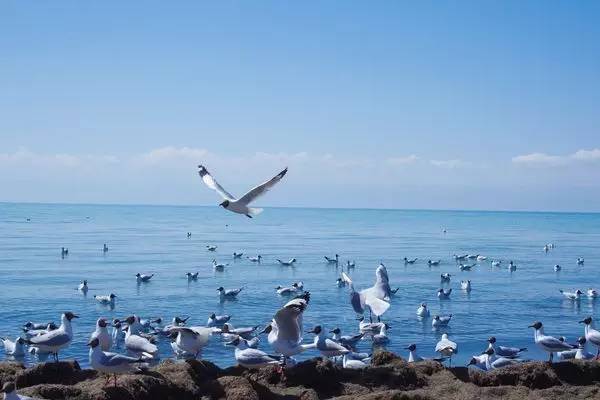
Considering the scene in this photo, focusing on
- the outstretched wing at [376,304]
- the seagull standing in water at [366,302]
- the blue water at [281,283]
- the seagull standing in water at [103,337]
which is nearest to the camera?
the seagull standing in water at [103,337]

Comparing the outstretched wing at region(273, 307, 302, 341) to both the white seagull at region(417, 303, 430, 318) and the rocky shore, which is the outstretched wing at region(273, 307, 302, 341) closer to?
the rocky shore

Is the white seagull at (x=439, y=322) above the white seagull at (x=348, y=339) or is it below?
below

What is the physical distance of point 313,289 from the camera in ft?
112

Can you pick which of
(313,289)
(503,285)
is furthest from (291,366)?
(503,285)

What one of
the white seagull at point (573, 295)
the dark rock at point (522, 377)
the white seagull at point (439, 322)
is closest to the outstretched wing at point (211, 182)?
the dark rock at point (522, 377)

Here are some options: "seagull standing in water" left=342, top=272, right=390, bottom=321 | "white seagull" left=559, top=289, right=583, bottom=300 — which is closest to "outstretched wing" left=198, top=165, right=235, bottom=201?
"seagull standing in water" left=342, top=272, right=390, bottom=321

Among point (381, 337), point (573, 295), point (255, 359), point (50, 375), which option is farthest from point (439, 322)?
point (50, 375)

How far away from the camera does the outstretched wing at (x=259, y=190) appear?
14275 millimetres

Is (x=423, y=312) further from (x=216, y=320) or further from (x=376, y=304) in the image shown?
(x=376, y=304)

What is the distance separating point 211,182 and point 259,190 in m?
1.70

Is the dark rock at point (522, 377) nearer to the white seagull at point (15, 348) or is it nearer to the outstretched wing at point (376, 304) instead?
the outstretched wing at point (376, 304)

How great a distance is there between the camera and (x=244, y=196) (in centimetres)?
1492

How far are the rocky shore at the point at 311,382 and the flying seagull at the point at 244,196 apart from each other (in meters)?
4.34

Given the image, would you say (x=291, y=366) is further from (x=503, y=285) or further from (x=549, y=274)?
(x=549, y=274)
